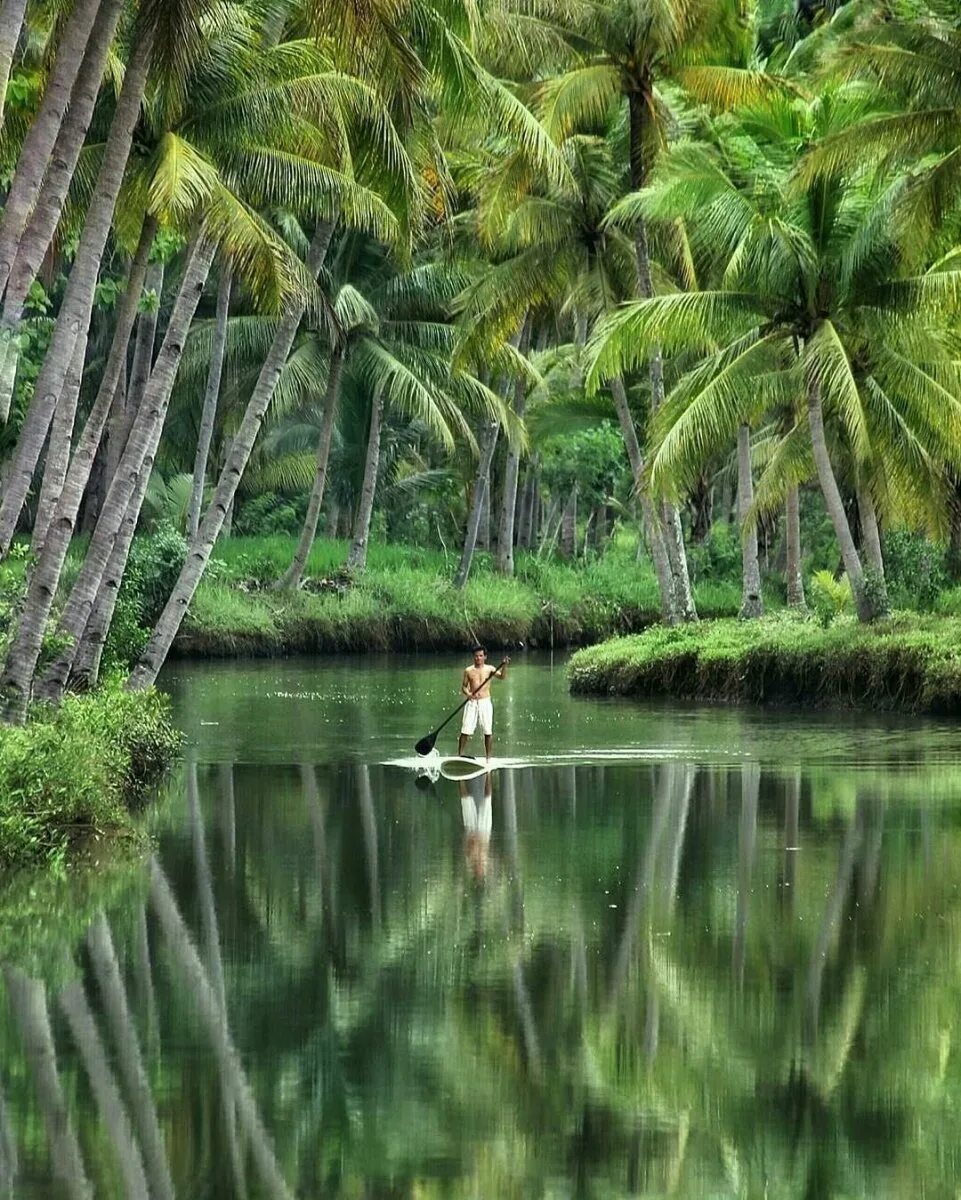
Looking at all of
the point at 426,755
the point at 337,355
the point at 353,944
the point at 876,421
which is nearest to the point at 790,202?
the point at 876,421

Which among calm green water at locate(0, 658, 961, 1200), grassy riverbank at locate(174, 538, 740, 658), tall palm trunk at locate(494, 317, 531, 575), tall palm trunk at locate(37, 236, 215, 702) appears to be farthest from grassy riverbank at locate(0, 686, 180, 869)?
tall palm trunk at locate(494, 317, 531, 575)

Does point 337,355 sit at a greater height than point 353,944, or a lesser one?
greater

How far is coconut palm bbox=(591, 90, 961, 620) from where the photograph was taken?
29797mm

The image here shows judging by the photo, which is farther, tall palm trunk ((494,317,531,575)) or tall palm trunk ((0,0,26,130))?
tall palm trunk ((494,317,531,575))

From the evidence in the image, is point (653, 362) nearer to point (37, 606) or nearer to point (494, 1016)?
point (37, 606)

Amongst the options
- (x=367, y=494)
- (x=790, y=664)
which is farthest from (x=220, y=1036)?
(x=367, y=494)

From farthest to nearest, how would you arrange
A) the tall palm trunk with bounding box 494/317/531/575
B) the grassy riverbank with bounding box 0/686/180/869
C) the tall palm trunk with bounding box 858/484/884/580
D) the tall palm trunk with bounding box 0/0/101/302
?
the tall palm trunk with bounding box 494/317/531/575 → the tall palm trunk with bounding box 858/484/884/580 → the tall palm trunk with bounding box 0/0/101/302 → the grassy riverbank with bounding box 0/686/180/869

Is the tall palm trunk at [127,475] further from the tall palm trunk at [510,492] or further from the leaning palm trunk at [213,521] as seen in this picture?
the tall palm trunk at [510,492]

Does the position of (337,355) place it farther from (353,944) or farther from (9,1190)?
(9,1190)

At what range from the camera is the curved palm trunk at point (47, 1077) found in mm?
6965

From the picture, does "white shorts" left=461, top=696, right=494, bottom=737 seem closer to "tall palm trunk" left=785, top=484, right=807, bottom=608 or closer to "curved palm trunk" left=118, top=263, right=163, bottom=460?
"curved palm trunk" left=118, top=263, right=163, bottom=460

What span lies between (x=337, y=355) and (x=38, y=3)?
27.0m

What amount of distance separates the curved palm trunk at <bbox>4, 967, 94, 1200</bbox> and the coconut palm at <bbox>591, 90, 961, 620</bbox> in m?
20.5

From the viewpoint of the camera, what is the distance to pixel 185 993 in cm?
1001
